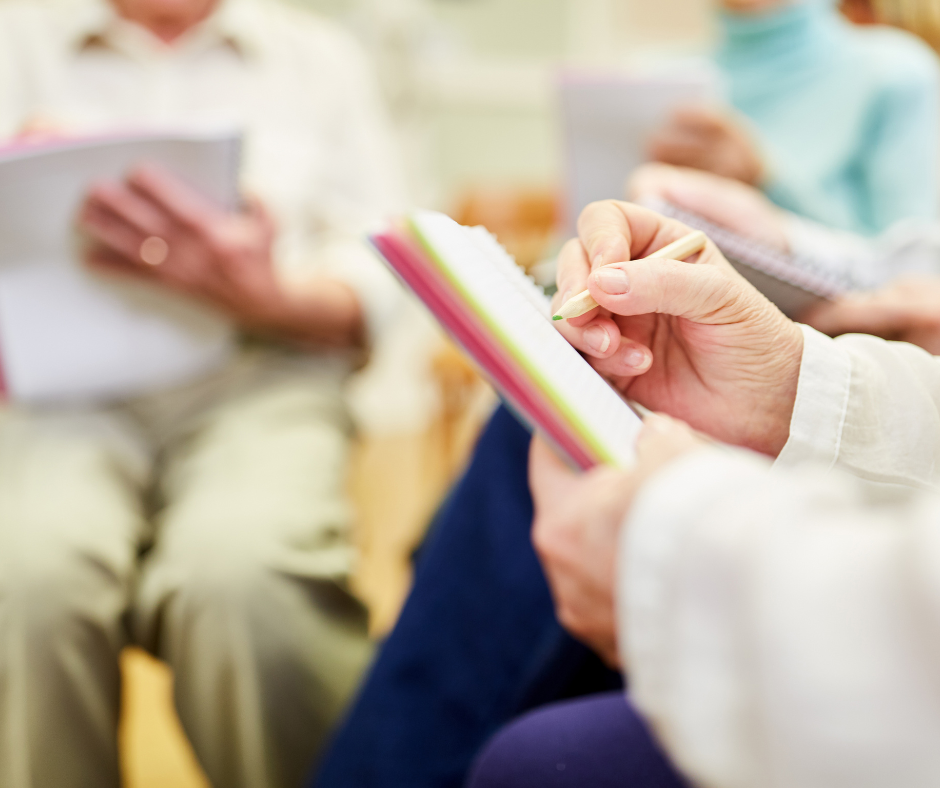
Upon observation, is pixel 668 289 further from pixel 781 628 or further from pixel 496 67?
pixel 496 67

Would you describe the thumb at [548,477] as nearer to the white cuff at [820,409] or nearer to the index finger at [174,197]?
the white cuff at [820,409]

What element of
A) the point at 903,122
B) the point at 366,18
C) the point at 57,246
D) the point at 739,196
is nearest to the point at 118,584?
the point at 57,246

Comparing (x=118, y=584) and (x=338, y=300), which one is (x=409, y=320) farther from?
(x=118, y=584)

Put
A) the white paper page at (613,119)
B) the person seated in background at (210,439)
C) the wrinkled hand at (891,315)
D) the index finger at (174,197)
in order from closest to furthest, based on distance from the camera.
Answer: the wrinkled hand at (891,315) < the person seated in background at (210,439) < the index finger at (174,197) < the white paper page at (613,119)

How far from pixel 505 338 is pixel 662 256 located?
90mm

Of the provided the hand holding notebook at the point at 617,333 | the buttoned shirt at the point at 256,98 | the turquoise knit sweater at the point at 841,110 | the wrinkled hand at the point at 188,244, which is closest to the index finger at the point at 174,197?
the wrinkled hand at the point at 188,244

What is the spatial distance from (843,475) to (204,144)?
1.77 feet

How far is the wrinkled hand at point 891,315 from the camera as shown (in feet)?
1.36

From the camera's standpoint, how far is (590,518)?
0.96 ft

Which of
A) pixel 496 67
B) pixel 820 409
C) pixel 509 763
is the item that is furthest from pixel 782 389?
pixel 496 67

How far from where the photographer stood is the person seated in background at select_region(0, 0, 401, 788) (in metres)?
0.53

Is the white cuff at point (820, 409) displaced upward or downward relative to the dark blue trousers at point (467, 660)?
upward

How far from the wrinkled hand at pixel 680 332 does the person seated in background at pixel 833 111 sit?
510 mm

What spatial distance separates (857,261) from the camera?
0.66 metres
